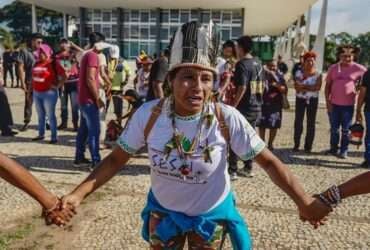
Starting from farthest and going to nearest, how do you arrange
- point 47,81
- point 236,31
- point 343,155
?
point 236,31
point 47,81
point 343,155

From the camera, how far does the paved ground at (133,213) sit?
388 cm

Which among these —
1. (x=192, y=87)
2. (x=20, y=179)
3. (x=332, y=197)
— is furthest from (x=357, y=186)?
(x=20, y=179)

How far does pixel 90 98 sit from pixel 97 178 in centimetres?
377

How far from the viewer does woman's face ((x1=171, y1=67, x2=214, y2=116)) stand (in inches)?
84.1

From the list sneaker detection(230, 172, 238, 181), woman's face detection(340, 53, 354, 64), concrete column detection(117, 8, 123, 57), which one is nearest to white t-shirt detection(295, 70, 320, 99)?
woman's face detection(340, 53, 354, 64)

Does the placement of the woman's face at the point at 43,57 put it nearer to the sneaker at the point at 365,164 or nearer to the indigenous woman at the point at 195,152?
the sneaker at the point at 365,164

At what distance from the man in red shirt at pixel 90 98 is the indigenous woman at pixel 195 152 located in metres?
3.76

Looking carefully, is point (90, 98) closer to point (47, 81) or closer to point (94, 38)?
point (94, 38)

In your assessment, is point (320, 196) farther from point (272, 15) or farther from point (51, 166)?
point (272, 15)

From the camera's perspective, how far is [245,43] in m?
5.91

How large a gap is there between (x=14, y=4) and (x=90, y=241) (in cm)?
7460

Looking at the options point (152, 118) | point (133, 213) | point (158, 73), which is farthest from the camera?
point (158, 73)

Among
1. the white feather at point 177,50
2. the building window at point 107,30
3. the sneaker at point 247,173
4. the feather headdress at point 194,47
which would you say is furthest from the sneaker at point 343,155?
the building window at point 107,30

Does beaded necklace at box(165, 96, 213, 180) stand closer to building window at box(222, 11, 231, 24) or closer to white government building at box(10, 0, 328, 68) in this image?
white government building at box(10, 0, 328, 68)
